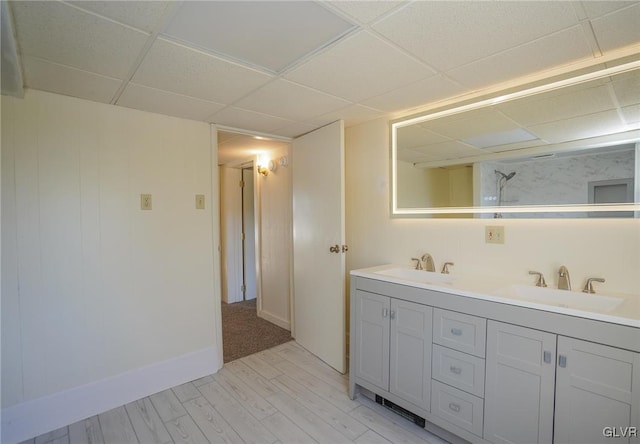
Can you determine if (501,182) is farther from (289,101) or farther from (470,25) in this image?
(289,101)

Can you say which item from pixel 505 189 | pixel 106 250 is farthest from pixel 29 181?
pixel 505 189

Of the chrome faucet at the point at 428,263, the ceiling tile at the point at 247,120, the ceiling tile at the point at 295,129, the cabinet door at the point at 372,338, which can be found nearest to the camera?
the cabinet door at the point at 372,338

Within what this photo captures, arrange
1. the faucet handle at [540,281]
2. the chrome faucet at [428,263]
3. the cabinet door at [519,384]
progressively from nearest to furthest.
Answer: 1. the cabinet door at [519,384]
2. the faucet handle at [540,281]
3. the chrome faucet at [428,263]

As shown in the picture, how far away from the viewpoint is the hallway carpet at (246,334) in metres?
3.09

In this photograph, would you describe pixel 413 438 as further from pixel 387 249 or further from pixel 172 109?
pixel 172 109

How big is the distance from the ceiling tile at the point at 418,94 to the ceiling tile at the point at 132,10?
1.37 meters

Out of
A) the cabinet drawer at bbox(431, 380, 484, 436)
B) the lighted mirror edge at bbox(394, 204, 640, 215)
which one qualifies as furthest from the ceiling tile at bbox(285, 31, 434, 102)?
the cabinet drawer at bbox(431, 380, 484, 436)

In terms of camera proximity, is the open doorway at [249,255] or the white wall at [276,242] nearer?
the open doorway at [249,255]

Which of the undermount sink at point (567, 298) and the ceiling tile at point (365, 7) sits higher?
the ceiling tile at point (365, 7)

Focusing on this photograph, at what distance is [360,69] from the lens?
1691 mm

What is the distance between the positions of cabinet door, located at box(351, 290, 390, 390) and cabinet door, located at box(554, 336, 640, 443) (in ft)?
3.04

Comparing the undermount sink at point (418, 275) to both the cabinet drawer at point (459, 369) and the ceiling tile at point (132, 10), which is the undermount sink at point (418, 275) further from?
the ceiling tile at point (132, 10)

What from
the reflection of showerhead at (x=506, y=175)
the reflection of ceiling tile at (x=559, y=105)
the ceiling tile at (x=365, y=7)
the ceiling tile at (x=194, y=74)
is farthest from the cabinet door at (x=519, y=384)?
the ceiling tile at (x=194, y=74)

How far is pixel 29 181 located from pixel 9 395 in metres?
1.32
